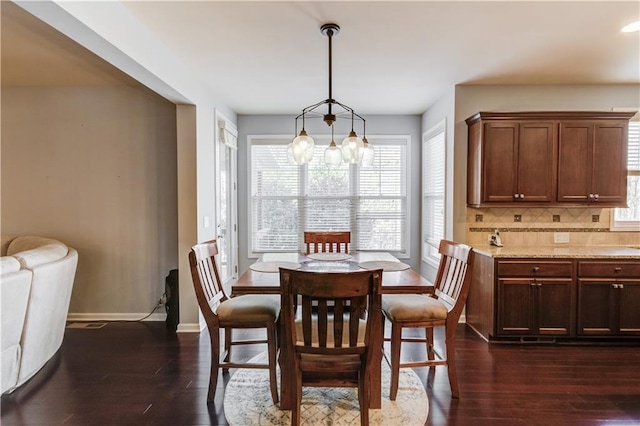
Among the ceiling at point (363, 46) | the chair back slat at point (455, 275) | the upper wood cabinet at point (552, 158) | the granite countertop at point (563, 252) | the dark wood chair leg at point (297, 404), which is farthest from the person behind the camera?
the upper wood cabinet at point (552, 158)

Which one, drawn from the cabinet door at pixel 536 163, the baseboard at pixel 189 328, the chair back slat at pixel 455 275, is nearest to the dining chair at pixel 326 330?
the chair back slat at pixel 455 275

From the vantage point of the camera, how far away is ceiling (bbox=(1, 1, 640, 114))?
7.55 feet

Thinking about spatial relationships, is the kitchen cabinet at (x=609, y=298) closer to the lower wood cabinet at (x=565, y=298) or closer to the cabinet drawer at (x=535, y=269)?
the lower wood cabinet at (x=565, y=298)

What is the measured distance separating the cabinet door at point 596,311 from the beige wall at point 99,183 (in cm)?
410

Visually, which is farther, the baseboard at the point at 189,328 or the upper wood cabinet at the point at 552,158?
the baseboard at the point at 189,328

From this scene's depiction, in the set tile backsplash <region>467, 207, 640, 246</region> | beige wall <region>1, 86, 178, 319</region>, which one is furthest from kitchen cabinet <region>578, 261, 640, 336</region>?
beige wall <region>1, 86, 178, 319</region>

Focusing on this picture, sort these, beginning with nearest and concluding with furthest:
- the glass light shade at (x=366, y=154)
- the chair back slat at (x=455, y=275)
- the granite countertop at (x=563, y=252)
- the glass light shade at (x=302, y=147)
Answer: the chair back slat at (x=455, y=275) < the glass light shade at (x=302, y=147) < the glass light shade at (x=366, y=154) < the granite countertop at (x=563, y=252)

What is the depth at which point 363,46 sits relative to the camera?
283cm

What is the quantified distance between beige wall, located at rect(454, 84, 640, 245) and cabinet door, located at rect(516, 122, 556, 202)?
1.11 ft

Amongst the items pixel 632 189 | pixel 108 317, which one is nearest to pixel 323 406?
pixel 108 317

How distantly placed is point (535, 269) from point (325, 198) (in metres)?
2.74

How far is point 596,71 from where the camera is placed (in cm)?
342

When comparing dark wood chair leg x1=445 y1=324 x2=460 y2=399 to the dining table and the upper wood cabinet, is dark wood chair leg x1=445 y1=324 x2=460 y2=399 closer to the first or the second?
the dining table

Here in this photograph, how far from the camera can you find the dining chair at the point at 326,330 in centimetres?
181
